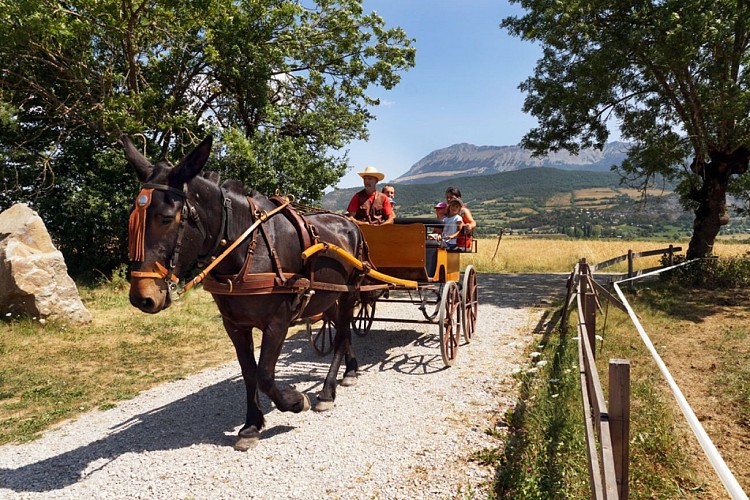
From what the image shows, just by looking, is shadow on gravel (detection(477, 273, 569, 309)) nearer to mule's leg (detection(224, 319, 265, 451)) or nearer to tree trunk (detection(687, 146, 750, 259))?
tree trunk (detection(687, 146, 750, 259))

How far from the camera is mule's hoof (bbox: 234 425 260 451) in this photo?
3.98 m

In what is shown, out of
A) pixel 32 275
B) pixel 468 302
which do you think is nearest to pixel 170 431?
pixel 468 302

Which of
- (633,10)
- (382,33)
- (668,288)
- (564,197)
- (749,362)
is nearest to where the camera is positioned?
(749,362)

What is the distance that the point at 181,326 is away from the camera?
893cm

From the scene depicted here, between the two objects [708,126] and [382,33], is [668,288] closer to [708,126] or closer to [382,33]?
[708,126]

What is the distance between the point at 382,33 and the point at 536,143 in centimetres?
684

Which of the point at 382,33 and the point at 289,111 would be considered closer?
the point at 289,111

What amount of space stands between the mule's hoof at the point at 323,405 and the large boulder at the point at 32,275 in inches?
246

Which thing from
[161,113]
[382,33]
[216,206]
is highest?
[382,33]

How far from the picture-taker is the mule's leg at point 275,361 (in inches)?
155

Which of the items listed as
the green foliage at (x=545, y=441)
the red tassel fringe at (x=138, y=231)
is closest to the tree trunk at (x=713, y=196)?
the green foliage at (x=545, y=441)

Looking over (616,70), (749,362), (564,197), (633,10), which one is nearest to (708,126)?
(616,70)

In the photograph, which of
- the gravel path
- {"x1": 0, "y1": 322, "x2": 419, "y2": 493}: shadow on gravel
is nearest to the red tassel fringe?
the gravel path

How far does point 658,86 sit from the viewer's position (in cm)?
1316
